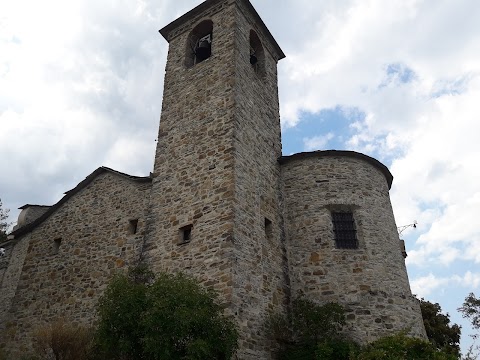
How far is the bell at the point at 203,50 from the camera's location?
15273mm

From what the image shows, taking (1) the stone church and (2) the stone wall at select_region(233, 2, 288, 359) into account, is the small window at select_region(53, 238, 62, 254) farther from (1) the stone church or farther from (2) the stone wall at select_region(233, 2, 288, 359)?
(2) the stone wall at select_region(233, 2, 288, 359)

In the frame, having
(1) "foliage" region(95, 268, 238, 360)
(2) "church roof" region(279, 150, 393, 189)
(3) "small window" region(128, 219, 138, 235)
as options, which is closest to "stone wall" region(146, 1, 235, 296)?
(1) "foliage" region(95, 268, 238, 360)

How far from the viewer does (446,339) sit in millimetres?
17188

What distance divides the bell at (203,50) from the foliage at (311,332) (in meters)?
9.46

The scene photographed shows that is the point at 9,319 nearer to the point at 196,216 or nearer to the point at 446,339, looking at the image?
the point at 196,216

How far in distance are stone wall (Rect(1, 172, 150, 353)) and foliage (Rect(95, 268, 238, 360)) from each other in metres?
3.54

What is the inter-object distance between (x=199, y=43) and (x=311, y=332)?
35.4 feet

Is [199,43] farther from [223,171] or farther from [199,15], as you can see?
[223,171]

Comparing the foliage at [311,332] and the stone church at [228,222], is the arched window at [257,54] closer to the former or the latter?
the stone church at [228,222]

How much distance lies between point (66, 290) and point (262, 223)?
6.65 meters

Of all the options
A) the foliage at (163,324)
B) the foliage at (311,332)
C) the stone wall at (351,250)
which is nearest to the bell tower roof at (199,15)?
the stone wall at (351,250)

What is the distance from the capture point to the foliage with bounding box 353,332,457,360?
8258 mm

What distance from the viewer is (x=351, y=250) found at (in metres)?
12.0

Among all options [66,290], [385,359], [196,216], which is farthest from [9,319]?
[385,359]
